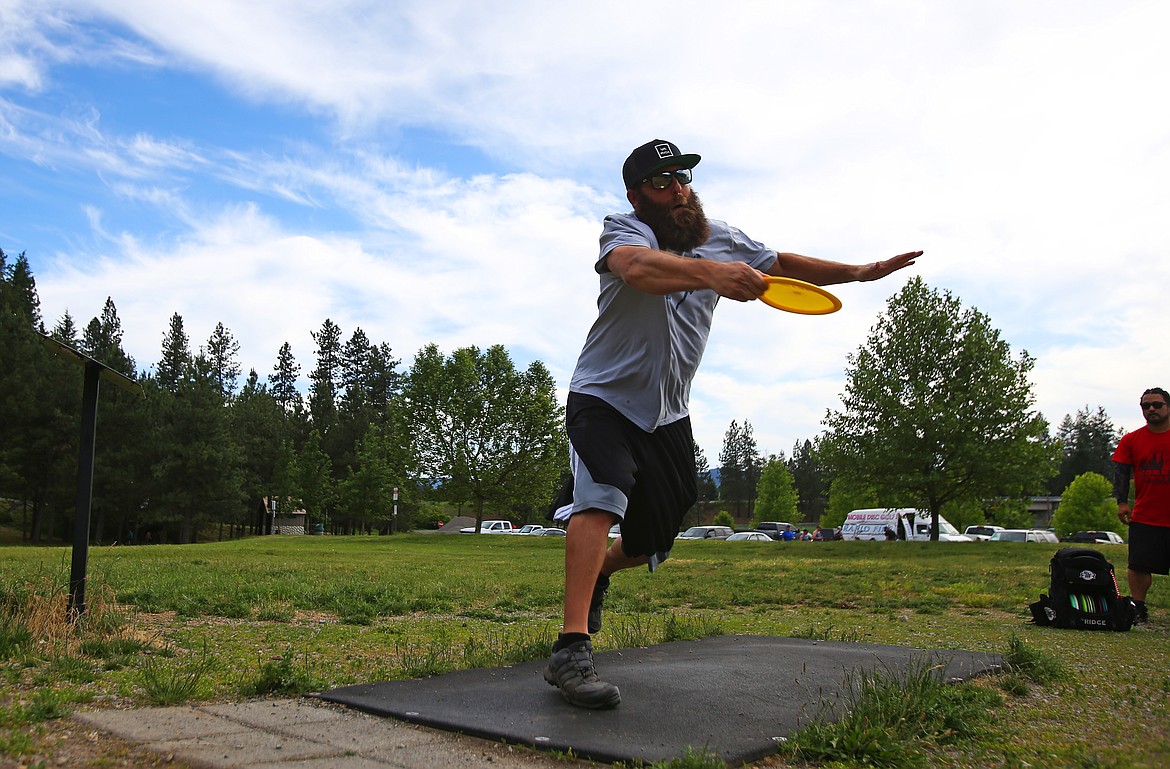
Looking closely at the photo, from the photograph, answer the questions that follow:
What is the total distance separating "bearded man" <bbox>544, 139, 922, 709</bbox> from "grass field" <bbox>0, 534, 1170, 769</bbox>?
0.85m

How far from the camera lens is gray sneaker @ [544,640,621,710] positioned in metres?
3.12

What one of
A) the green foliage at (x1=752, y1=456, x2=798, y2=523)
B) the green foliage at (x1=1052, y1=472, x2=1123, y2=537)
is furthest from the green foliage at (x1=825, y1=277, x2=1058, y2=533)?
the green foliage at (x1=752, y1=456, x2=798, y2=523)

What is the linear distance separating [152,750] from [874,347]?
115 ft

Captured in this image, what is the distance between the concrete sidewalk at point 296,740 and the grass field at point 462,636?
269 mm

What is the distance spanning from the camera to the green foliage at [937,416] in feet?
107

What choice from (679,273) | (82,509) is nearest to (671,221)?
(679,273)

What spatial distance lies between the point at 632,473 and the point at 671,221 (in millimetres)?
1118

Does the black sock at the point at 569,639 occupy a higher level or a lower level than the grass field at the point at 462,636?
higher

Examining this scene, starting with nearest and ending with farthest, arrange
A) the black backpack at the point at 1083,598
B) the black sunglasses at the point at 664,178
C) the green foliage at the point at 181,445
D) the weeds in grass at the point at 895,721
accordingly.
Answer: the weeds in grass at the point at 895,721 → the black sunglasses at the point at 664,178 → the black backpack at the point at 1083,598 → the green foliage at the point at 181,445

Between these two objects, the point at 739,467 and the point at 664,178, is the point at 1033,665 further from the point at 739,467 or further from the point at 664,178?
the point at 739,467

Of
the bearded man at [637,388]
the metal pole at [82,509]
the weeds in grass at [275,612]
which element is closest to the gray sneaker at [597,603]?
the bearded man at [637,388]

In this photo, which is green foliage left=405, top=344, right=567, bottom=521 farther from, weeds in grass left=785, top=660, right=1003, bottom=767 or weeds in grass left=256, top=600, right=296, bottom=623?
weeds in grass left=785, top=660, right=1003, bottom=767

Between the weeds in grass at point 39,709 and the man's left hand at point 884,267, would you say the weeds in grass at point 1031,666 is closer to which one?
the man's left hand at point 884,267

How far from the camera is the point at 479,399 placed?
52.0 metres
